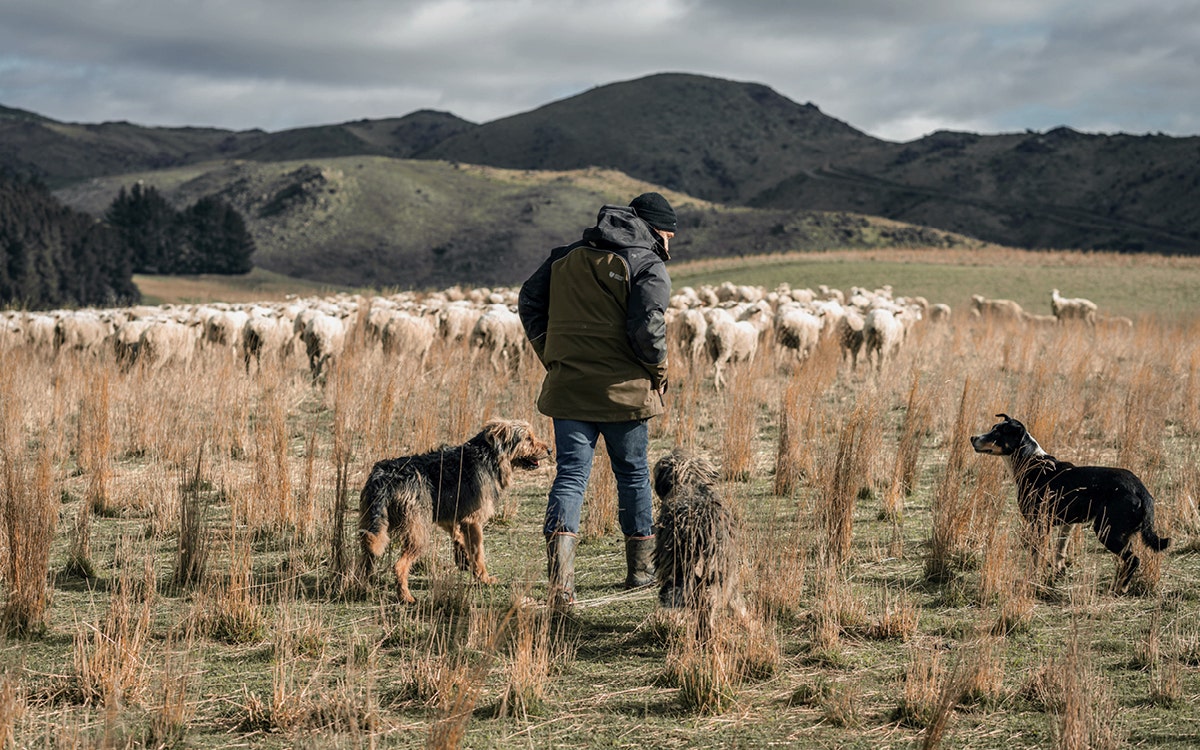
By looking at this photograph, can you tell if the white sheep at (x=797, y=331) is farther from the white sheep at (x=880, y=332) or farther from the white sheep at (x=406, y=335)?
the white sheep at (x=406, y=335)

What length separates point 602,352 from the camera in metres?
4.64

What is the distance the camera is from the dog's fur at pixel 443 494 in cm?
478

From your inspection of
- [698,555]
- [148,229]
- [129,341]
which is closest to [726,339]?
[129,341]

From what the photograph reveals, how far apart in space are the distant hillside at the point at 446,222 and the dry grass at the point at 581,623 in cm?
5647

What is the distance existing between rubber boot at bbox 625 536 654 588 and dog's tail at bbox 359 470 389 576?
3.99ft

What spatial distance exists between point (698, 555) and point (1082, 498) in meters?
2.26

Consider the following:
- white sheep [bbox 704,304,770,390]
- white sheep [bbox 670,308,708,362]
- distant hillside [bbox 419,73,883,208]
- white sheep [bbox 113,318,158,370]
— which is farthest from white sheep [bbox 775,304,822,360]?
distant hillside [bbox 419,73,883,208]

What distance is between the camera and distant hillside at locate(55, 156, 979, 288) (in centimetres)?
6594

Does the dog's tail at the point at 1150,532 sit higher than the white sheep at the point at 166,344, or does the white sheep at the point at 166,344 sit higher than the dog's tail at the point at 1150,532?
the white sheep at the point at 166,344

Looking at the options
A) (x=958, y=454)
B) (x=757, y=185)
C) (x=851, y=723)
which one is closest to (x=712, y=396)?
(x=958, y=454)

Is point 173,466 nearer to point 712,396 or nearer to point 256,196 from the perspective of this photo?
point 712,396

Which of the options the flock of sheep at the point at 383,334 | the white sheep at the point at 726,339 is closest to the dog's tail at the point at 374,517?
the flock of sheep at the point at 383,334

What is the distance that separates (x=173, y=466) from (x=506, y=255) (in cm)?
6617

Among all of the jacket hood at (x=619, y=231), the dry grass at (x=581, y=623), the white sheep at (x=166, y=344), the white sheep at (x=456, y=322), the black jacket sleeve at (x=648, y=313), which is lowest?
the dry grass at (x=581, y=623)
